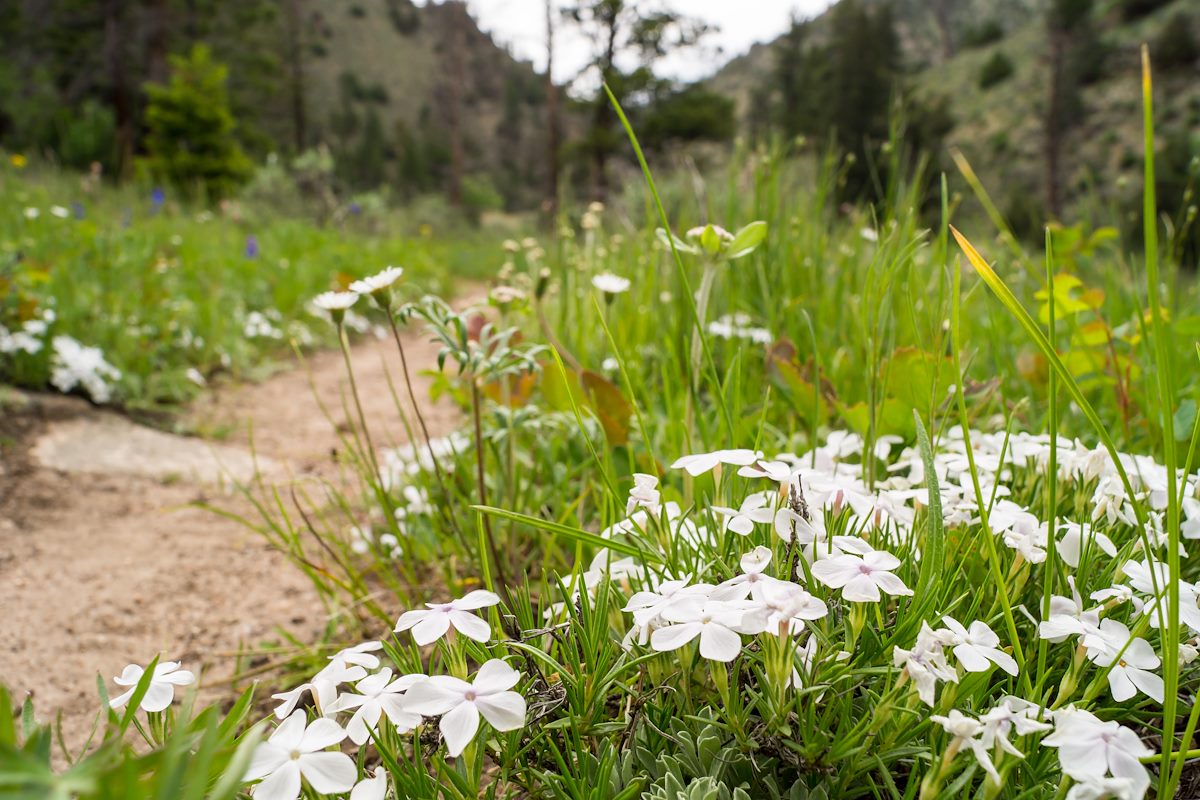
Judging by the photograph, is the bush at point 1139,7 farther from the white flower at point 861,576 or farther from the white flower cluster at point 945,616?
the white flower at point 861,576

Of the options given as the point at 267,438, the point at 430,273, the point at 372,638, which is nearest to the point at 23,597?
the point at 372,638

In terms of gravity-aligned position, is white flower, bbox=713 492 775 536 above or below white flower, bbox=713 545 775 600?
above

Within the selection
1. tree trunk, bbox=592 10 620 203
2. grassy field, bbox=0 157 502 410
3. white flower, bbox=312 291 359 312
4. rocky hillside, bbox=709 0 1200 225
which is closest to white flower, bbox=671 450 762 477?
white flower, bbox=312 291 359 312

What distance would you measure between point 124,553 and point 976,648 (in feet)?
5.98

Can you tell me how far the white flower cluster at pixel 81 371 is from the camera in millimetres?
2459

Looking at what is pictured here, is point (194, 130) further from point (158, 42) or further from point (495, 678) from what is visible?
point (495, 678)

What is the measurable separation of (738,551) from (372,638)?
0.77 meters

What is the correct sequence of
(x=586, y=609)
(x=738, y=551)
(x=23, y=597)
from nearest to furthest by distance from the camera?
1. (x=586, y=609)
2. (x=738, y=551)
3. (x=23, y=597)

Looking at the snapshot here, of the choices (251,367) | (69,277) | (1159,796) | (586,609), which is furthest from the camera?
(251,367)

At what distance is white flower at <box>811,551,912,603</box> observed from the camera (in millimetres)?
596

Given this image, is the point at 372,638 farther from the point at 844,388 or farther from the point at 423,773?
the point at 844,388

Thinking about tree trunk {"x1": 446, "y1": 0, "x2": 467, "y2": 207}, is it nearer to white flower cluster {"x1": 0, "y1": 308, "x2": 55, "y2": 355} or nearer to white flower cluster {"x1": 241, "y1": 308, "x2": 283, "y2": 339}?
white flower cluster {"x1": 241, "y1": 308, "x2": 283, "y2": 339}

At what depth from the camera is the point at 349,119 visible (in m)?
39.7

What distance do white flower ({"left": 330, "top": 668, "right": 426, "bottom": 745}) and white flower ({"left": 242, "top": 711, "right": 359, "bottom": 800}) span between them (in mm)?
37
